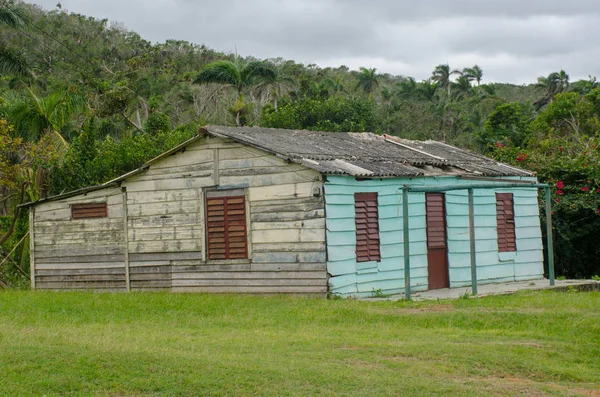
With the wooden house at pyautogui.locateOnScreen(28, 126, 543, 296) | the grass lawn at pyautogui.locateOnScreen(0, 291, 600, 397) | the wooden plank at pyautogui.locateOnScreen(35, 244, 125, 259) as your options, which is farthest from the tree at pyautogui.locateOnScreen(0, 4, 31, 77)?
the grass lawn at pyautogui.locateOnScreen(0, 291, 600, 397)

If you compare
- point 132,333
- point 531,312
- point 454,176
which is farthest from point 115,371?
point 454,176

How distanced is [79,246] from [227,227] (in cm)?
439

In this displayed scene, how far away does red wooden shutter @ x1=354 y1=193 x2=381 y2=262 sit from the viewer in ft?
57.1

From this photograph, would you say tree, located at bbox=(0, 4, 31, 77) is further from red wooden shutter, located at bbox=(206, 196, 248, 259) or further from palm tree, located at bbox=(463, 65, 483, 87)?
palm tree, located at bbox=(463, 65, 483, 87)

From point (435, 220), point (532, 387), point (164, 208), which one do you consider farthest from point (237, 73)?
point (532, 387)

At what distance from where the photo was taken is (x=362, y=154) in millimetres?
19375

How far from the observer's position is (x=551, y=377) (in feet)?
32.8

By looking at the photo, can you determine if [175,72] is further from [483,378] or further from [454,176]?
[483,378]

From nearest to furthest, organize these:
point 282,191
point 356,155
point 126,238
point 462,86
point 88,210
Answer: point 282,191 < point 356,155 < point 126,238 < point 88,210 < point 462,86

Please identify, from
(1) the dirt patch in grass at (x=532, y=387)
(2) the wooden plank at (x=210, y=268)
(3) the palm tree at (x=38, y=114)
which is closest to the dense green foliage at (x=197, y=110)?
(3) the palm tree at (x=38, y=114)

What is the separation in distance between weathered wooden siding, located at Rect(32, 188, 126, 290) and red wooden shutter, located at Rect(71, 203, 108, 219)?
0.31 ft

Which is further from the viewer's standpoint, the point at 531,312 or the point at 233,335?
the point at 531,312

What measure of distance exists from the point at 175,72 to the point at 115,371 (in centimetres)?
5731

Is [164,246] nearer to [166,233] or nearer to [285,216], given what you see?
[166,233]
